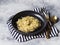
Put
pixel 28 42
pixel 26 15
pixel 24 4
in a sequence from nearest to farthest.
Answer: pixel 28 42 → pixel 26 15 → pixel 24 4

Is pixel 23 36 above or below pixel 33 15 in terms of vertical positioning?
below

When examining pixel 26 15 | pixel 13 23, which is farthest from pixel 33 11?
pixel 13 23

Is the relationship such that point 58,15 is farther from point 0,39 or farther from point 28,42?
point 0,39

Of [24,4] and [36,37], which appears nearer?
[36,37]

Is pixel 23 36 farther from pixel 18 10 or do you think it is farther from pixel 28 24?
pixel 18 10

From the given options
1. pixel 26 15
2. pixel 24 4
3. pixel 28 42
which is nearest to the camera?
pixel 28 42

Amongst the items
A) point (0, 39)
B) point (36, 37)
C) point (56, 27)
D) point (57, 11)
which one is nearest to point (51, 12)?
point (57, 11)

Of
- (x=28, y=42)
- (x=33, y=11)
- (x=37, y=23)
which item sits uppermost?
(x=33, y=11)

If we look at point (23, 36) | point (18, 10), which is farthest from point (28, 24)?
point (18, 10)

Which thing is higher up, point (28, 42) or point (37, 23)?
point (37, 23)
